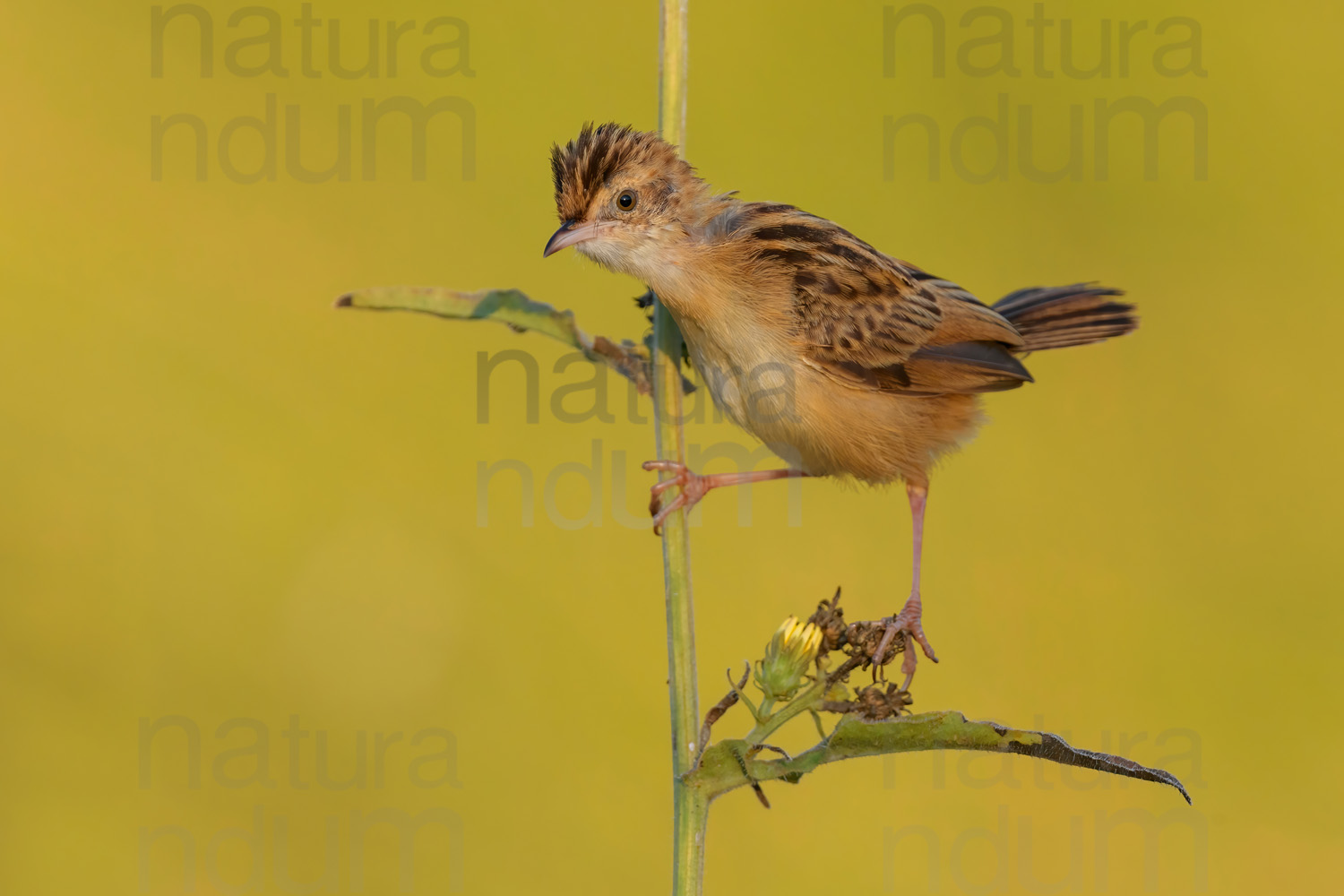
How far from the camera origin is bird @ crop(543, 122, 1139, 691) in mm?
3379

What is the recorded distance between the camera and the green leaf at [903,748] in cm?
201

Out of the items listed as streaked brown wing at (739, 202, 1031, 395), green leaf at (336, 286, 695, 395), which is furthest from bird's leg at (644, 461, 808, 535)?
streaked brown wing at (739, 202, 1031, 395)

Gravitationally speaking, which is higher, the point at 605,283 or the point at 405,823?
the point at 605,283

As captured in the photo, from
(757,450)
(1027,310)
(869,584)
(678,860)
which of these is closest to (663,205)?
(757,450)

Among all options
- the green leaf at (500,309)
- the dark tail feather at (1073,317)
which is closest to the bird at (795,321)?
the dark tail feather at (1073,317)

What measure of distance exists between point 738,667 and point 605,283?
2.43 meters

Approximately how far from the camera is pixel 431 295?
239cm

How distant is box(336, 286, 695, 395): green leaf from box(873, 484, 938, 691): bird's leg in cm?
90

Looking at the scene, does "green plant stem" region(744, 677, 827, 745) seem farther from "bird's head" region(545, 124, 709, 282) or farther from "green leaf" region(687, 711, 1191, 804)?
"bird's head" region(545, 124, 709, 282)

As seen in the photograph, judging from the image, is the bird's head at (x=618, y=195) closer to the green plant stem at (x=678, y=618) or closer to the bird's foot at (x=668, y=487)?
the bird's foot at (x=668, y=487)

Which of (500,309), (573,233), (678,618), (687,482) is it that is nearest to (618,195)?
(573,233)

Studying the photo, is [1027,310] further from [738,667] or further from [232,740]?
A: [232,740]

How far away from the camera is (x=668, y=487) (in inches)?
123

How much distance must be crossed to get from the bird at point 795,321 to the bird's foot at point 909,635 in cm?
1
